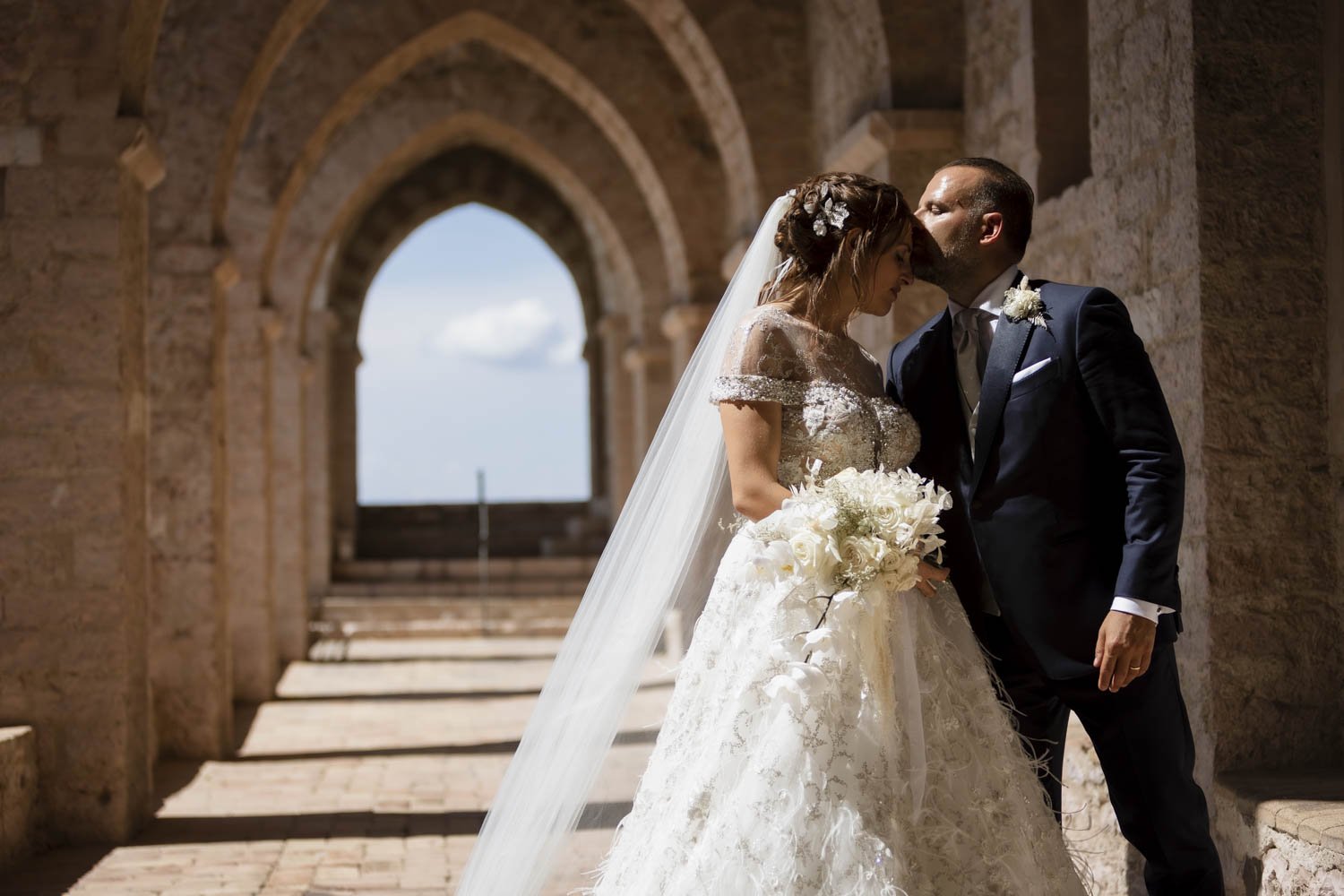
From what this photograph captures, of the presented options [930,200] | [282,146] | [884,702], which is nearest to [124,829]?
[884,702]

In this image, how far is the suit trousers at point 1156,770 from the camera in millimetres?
2859

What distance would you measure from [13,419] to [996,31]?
430 cm

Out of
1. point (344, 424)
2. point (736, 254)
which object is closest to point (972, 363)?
point (736, 254)

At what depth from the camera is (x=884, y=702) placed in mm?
2840

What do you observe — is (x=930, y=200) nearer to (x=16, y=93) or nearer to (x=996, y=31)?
(x=996, y=31)

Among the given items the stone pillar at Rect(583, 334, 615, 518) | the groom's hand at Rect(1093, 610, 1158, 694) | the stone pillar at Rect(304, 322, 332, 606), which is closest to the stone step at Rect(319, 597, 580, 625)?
the stone pillar at Rect(304, 322, 332, 606)

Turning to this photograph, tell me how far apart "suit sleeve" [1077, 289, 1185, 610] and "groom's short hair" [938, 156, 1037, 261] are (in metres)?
0.25

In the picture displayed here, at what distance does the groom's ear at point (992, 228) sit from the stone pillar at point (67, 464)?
3.78m

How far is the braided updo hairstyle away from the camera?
9.79 ft

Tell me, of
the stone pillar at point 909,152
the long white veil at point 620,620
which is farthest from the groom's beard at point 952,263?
the stone pillar at point 909,152

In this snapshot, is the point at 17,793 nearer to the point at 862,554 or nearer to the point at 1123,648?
the point at 862,554

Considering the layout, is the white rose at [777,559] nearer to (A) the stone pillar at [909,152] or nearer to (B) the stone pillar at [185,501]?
(A) the stone pillar at [909,152]

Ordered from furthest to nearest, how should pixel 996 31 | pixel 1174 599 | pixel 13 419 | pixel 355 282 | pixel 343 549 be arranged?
1. pixel 355 282
2. pixel 343 549
3. pixel 996 31
4. pixel 13 419
5. pixel 1174 599

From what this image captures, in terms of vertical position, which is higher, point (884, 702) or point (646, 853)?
point (884, 702)
